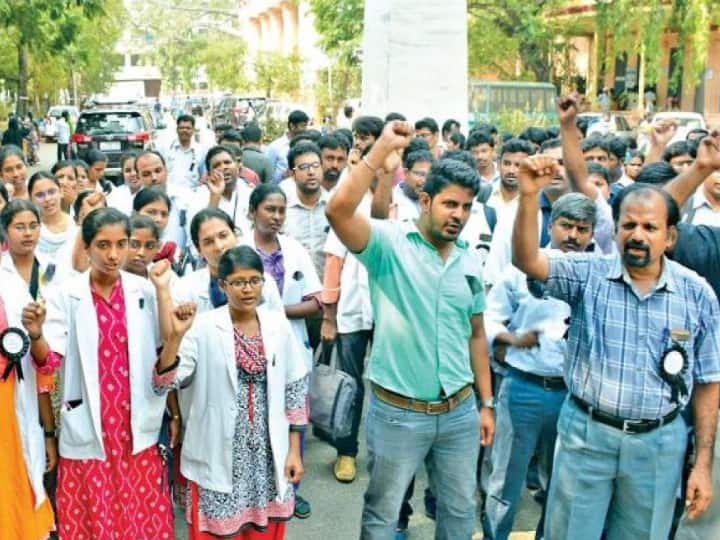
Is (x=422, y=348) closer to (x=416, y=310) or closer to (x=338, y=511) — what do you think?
(x=416, y=310)

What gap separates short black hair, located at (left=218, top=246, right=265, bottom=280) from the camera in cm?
379

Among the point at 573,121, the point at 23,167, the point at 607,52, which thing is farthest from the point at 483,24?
the point at 573,121

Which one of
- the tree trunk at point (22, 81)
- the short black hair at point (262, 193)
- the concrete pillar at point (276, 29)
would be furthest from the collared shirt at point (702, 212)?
the concrete pillar at point (276, 29)

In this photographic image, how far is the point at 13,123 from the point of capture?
2225 cm

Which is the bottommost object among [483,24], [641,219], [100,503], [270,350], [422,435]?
[100,503]

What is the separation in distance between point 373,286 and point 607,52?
24.8 meters

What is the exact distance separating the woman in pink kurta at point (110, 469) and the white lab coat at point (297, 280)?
1.12 metres

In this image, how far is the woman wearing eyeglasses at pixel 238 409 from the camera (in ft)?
12.3

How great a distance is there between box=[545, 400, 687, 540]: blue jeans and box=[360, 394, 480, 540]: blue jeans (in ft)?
1.30

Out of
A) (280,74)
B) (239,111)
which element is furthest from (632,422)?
(280,74)

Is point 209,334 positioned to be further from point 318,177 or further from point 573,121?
point 318,177

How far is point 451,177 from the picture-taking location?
3.51 m

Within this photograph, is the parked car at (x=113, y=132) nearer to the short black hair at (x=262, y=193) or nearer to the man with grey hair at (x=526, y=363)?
the short black hair at (x=262, y=193)

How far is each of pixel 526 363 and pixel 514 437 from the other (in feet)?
1.17
